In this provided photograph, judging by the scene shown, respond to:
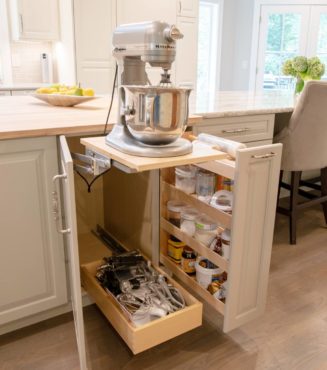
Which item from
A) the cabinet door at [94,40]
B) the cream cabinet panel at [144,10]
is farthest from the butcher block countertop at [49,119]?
the cream cabinet panel at [144,10]

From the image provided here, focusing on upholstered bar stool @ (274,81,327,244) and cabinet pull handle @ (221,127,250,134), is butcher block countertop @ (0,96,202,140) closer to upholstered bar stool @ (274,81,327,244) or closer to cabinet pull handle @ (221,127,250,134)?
cabinet pull handle @ (221,127,250,134)

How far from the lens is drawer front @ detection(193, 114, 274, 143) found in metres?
1.87

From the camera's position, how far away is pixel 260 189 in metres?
1.18

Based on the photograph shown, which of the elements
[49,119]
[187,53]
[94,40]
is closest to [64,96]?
[49,119]

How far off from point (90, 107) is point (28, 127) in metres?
0.57

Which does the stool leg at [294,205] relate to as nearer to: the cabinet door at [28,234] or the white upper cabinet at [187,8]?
the cabinet door at [28,234]

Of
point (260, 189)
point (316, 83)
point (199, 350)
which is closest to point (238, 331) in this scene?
point (199, 350)

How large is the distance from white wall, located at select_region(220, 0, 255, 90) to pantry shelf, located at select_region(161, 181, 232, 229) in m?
5.03

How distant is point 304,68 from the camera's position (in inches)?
100

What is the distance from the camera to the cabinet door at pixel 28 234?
128cm

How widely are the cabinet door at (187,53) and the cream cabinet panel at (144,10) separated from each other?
18 cm

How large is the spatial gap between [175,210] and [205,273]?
30 cm

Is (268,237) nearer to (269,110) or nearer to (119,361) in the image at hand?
(119,361)

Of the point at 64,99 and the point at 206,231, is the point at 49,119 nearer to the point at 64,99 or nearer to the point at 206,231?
the point at 64,99
